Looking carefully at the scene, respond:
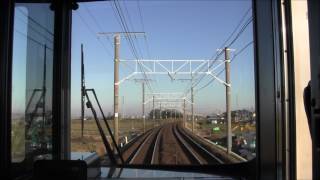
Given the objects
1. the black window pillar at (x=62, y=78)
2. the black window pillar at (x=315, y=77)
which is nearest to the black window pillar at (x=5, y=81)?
the black window pillar at (x=62, y=78)

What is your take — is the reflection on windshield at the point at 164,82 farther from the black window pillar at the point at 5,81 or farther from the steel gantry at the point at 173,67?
the black window pillar at the point at 5,81

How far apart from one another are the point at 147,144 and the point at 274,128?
2.90 ft

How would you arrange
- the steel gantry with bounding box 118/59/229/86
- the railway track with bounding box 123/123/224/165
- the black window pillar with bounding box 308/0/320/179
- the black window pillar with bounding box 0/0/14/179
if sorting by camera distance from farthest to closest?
the railway track with bounding box 123/123/224/165 < the steel gantry with bounding box 118/59/229/86 < the black window pillar with bounding box 0/0/14/179 < the black window pillar with bounding box 308/0/320/179

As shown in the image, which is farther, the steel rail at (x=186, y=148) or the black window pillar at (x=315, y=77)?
the steel rail at (x=186, y=148)

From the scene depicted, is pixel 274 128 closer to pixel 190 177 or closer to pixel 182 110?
pixel 182 110

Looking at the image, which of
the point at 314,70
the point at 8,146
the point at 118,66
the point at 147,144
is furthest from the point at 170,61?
the point at 314,70

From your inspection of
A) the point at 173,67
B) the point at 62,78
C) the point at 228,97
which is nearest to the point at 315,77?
the point at 228,97

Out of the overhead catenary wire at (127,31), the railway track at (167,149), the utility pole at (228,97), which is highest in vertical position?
the overhead catenary wire at (127,31)

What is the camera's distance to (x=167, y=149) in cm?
302

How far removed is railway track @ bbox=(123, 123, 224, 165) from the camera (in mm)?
2986

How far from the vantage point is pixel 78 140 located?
3068 mm

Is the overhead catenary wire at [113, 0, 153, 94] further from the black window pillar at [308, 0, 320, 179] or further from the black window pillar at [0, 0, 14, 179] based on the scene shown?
the black window pillar at [308, 0, 320, 179]

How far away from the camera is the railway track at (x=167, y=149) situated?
299 centimetres


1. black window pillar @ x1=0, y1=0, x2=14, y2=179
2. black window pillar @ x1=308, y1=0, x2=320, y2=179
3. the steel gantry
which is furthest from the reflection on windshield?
black window pillar @ x1=308, y1=0, x2=320, y2=179
